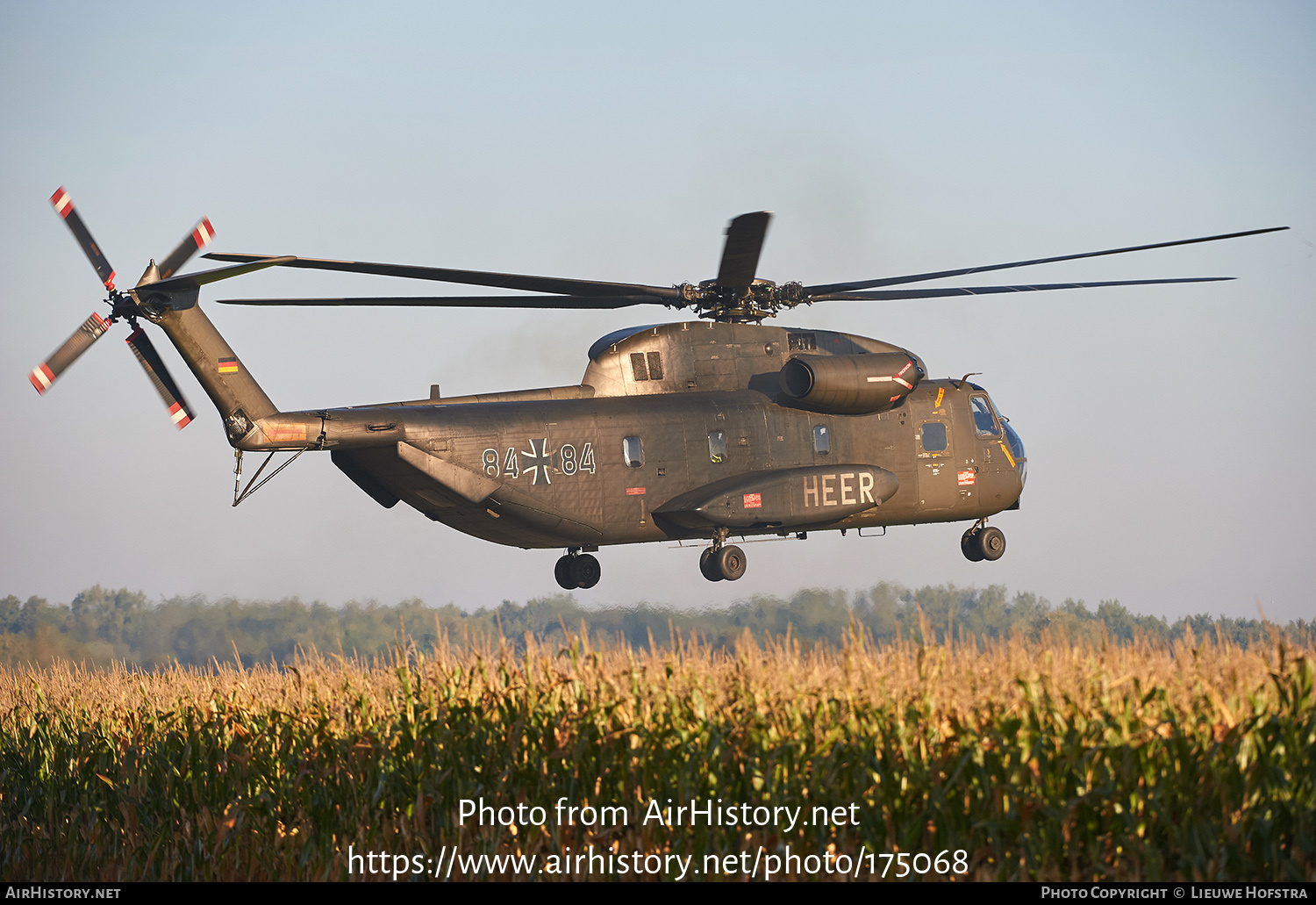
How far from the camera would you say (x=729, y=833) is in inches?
445

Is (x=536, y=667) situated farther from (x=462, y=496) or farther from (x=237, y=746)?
(x=462, y=496)

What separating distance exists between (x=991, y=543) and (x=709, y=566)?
724 cm

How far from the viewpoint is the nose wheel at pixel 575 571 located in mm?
23500

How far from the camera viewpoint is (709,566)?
2280 centimetres

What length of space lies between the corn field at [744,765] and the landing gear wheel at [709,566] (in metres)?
8.50

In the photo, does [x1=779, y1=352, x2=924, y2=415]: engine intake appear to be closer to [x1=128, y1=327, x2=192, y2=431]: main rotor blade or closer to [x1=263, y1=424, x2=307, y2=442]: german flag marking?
[x1=263, y1=424, x2=307, y2=442]: german flag marking

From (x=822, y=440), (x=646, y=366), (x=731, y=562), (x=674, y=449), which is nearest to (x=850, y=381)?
(x=822, y=440)

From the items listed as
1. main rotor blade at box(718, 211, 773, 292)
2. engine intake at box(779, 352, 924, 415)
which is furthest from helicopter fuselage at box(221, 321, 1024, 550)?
main rotor blade at box(718, 211, 773, 292)

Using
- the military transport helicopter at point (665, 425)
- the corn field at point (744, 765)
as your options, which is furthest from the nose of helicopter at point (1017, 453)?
the corn field at point (744, 765)

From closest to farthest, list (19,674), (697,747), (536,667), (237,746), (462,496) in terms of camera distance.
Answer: (697,747) → (536,667) → (237,746) → (462,496) → (19,674)

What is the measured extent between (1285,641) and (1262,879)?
235 centimetres

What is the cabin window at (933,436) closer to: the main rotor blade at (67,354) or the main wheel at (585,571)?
the main wheel at (585,571)
